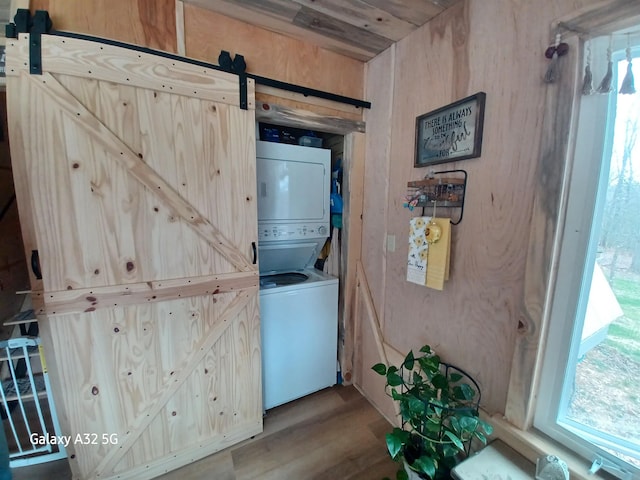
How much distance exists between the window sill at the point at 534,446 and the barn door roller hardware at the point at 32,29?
8.20ft

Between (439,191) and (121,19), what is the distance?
1796mm

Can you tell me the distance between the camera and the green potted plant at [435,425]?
1.05 meters

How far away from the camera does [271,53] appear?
156cm

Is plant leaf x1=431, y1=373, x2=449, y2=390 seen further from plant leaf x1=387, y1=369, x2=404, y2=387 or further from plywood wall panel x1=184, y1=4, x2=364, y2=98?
plywood wall panel x1=184, y1=4, x2=364, y2=98

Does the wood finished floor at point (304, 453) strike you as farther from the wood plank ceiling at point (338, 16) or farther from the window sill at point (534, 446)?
the wood plank ceiling at point (338, 16)

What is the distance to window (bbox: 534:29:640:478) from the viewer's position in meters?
0.84

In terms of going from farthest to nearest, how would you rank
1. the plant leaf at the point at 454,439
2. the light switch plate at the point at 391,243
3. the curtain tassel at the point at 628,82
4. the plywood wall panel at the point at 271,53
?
the light switch plate at the point at 391,243, the plywood wall panel at the point at 271,53, the plant leaf at the point at 454,439, the curtain tassel at the point at 628,82

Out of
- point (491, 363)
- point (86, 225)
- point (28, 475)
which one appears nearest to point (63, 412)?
point (28, 475)

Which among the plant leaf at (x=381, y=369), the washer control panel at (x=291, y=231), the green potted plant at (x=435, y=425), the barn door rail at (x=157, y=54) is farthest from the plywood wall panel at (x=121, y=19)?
the green potted plant at (x=435, y=425)

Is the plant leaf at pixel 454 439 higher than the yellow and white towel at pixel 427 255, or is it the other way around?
the yellow and white towel at pixel 427 255

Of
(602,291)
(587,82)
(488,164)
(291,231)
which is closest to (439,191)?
(488,164)

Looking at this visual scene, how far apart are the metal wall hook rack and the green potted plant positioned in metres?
0.80

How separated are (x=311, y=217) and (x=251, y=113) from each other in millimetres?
836

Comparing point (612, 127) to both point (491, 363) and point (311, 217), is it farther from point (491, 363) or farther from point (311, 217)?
point (311, 217)
